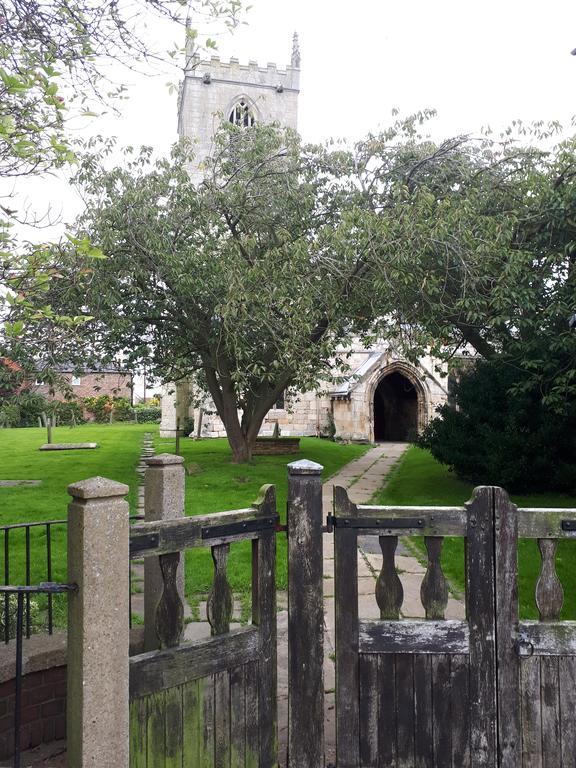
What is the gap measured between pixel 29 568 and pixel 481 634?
3377 millimetres

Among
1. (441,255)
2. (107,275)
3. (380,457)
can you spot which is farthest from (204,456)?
(441,255)

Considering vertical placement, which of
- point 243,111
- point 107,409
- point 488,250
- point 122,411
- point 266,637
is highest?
point 243,111

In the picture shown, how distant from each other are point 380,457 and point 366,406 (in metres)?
5.81

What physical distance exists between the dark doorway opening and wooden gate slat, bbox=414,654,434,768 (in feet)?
91.8

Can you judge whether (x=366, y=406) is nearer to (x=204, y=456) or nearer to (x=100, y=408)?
(x=204, y=456)

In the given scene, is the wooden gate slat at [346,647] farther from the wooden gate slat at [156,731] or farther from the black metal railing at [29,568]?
the black metal railing at [29,568]

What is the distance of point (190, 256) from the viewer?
11984 mm

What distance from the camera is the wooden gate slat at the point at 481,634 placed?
10.1 ft

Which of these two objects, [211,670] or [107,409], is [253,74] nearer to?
[107,409]

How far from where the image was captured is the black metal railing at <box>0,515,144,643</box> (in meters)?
3.93

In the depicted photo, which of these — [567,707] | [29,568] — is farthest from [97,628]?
[29,568]

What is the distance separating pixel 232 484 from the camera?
1275cm

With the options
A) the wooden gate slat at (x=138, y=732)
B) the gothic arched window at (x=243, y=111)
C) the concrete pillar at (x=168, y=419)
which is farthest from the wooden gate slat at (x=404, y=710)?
the gothic arched window at (x=243, y=111)

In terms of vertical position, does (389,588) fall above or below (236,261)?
below
